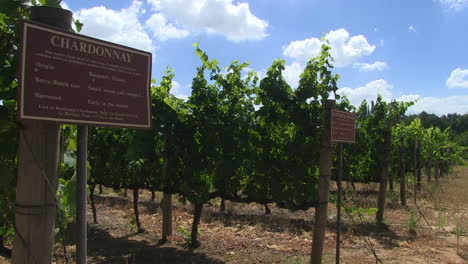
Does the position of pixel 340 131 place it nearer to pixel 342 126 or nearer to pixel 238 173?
pixel 342 126

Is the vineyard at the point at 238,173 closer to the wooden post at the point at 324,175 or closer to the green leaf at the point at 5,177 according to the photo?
the wooden post at the point at 324,175

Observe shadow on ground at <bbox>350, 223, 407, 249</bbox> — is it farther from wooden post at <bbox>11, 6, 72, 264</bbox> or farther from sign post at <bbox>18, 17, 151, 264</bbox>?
wooden post at <bbox>11, 6, 72, 264</bbox>

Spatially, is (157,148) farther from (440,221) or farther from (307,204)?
(440,221)

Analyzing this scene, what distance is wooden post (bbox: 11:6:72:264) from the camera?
7.06 feet

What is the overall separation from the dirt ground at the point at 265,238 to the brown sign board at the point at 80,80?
13.0 ft

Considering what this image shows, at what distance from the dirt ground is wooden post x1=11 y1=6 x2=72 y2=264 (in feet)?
13.6

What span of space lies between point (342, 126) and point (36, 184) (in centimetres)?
404

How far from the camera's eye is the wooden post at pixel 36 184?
84.7 inches

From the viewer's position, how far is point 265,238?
798 cm

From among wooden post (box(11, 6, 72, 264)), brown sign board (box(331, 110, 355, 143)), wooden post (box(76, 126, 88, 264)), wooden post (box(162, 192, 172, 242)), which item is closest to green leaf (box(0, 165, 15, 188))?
wooden post (box(11, 6, 72, 264))

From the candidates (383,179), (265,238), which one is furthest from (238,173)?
(383,179)

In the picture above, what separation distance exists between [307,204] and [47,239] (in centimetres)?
451

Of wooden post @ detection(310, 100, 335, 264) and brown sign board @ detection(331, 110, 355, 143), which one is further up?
brown sign board @ detection(331, 110, 355, 143)

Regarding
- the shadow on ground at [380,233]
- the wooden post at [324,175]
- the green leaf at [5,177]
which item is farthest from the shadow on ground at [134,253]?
the green leaf at [5,177]
